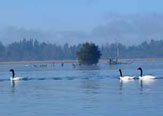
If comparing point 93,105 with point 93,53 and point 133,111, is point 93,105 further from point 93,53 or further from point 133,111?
point 93,53

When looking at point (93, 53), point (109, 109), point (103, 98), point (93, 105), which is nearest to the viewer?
point (109, 109)

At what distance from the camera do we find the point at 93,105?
26.9m

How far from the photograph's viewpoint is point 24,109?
1008 inches

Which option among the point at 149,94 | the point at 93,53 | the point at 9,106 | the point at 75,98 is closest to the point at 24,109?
the point at 9,106

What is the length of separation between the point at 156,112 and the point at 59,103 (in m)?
6.52

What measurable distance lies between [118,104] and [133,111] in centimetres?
314

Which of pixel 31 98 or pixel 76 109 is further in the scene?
Result: pixel 31 98

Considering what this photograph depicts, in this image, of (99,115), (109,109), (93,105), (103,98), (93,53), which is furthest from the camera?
(93,53)

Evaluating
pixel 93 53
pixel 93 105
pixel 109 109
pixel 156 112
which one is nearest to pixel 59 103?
pixel 93 105

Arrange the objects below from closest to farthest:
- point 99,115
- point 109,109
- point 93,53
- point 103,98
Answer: point 99,115 < point 109,109 < point 103,98 < point 93,53

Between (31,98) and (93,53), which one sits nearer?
(31,98)

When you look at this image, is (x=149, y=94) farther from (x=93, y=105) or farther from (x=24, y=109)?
(x=24, y=109)

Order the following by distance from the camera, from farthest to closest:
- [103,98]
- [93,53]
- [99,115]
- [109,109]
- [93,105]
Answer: [93,53] < [103,98] < [93,105] < [109,109] < [99,115]

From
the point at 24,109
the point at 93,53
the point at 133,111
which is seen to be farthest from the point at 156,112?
the point at 93,53
